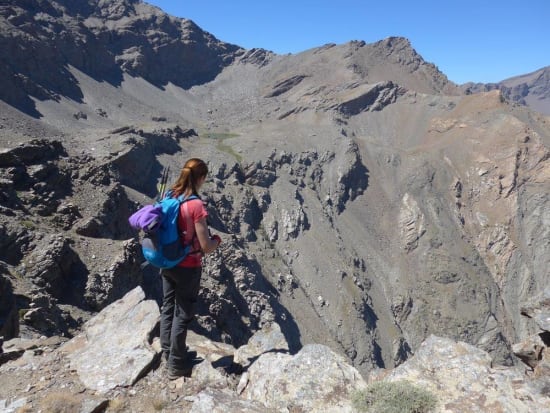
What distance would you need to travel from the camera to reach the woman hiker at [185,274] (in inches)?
238

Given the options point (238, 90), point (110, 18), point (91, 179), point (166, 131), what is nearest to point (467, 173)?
point (166, 131)

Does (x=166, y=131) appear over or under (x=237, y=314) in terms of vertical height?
over

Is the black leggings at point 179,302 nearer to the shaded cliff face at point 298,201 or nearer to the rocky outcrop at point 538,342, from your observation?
the rocky outcrop at point 538,342

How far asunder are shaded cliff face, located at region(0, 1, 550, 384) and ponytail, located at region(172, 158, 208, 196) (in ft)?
33.9

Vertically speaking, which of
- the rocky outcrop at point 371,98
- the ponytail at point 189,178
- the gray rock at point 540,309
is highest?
the rocky outcrop at point 371,98

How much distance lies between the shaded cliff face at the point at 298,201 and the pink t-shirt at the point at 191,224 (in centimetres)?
986

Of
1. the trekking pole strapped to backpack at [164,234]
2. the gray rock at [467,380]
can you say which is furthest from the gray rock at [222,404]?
the gray rock at [467,380]

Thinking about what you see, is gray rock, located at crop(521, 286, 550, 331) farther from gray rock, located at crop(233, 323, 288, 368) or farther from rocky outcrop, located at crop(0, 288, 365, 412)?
gray rock, located at crop(233, 323, 288, 368)

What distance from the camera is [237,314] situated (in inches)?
1355

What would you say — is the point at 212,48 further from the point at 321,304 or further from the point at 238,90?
the point at 321,304

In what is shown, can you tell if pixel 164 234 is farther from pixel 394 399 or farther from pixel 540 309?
pixel 540 309

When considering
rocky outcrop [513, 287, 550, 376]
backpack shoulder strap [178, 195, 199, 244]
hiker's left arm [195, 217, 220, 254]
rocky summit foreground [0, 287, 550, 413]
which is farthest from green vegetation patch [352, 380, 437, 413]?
backpack shoulder strap [178, 195, 199, 244]

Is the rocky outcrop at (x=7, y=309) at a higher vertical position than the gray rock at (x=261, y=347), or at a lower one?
higher

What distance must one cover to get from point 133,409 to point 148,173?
4860cm
